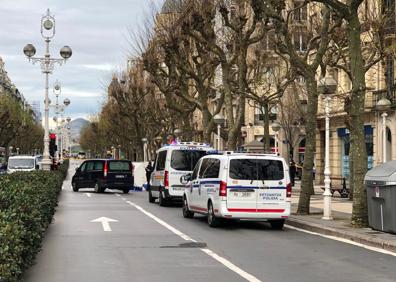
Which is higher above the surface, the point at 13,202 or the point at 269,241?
the point at 13,202

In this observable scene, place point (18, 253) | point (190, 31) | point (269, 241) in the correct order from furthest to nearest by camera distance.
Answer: point (190, 31) < point (269, 241) < point (18, 253)

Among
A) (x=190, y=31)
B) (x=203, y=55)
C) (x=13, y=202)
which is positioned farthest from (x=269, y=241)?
(x=203, y=55)

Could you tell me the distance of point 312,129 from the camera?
20.2 m

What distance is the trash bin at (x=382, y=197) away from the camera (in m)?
14.0

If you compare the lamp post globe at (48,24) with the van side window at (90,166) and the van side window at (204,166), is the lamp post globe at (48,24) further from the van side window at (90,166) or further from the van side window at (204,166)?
the van side window at (204,166)

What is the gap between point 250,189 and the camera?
16.3 m

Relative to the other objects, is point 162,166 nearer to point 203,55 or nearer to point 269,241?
point 203,55

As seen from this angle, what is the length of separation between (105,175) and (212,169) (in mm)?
17726

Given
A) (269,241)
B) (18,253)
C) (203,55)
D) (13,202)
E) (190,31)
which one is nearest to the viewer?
(18,253)

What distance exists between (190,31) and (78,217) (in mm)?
11209

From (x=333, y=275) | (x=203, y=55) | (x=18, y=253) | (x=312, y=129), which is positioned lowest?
(x=333, y=275)

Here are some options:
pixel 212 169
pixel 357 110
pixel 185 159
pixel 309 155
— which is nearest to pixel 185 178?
pixel 185 159

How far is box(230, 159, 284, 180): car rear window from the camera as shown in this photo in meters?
16.4

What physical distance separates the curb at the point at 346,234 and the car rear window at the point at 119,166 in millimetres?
17382
